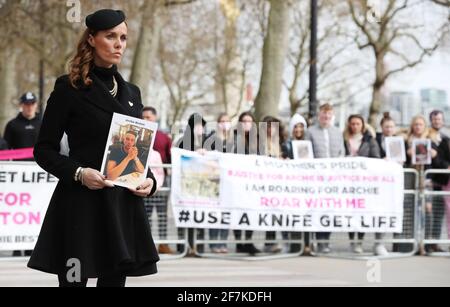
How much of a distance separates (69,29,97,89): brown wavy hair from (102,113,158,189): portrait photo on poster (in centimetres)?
28

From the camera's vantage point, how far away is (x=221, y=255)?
1355 cm

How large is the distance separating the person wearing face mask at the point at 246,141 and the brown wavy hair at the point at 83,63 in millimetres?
8014

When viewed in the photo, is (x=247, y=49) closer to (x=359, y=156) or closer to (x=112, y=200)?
(x=359, y=156)

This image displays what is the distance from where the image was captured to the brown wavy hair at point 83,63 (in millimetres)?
5598

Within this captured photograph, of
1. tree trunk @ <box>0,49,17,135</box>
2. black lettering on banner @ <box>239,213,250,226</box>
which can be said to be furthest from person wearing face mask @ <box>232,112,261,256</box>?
tree trunk @ <box>0,49,17,135</box>

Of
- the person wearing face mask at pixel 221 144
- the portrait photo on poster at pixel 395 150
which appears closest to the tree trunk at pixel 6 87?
the person wearing face mask at pixel 221 144

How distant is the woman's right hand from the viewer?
546cm

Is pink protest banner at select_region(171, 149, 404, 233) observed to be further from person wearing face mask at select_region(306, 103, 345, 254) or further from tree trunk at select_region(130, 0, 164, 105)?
tree trunk at select_region(130, 0, 164, 105)

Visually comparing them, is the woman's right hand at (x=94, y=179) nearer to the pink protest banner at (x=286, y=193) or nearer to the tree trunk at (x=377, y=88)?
the pink protest banner at (x=286, y=193)

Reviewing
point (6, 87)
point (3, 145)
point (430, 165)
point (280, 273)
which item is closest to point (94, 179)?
point (280, 273)

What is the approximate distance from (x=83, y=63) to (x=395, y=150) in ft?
29.4

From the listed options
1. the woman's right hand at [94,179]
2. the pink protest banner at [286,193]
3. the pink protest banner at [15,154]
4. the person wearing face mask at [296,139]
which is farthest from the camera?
the person wearing face mask at [296,139]
